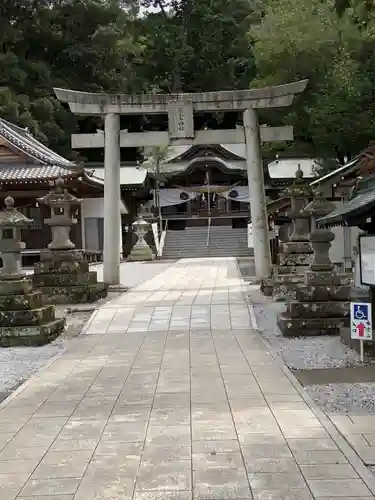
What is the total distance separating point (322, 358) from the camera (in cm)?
848

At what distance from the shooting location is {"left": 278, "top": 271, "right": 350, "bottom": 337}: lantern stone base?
10211mm

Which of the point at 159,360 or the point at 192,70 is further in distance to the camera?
the point at 192,70

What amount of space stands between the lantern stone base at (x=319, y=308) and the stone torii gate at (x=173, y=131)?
20.3 ft

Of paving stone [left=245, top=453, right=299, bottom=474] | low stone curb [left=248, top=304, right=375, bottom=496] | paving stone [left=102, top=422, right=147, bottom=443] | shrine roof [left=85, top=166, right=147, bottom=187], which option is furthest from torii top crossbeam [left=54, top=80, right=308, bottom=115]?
shrine roof [left=85, top=166, right=147, bottom=187]

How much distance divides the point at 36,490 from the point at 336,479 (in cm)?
207

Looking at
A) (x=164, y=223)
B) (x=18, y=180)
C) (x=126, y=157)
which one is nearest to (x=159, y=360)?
(x=18, y=180)

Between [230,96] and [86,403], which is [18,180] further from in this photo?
[86,403]

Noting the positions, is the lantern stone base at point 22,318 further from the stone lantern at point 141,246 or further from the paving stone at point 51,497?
the stone lantern at point 141,246

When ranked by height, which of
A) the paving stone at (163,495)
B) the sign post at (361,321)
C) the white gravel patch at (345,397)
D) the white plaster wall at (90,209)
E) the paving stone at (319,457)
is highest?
the white plaster wall at (90,209)

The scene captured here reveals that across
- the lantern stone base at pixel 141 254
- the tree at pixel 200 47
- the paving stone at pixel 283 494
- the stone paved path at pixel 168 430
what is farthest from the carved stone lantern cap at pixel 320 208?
the tree at pixel 200 47

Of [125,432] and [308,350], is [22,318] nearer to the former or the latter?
[308,350]

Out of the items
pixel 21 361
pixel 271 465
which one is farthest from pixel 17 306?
pixel 271 465

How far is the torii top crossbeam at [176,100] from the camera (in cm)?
1647

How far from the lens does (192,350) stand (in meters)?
9.19
